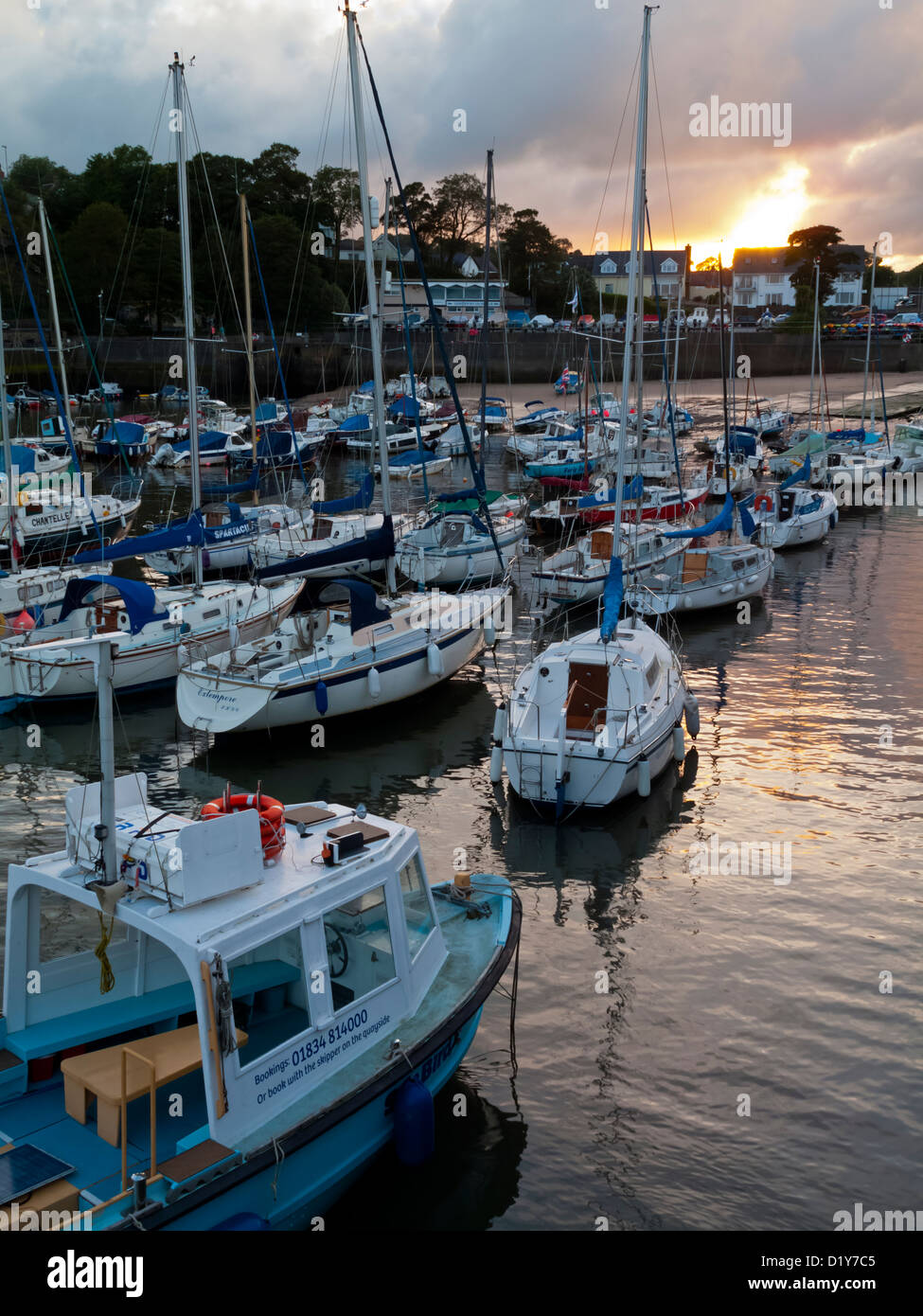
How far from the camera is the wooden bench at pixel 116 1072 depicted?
293 inches

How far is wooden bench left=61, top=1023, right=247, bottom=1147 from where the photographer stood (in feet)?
24.4

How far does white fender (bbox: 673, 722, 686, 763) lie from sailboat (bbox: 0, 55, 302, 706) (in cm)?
837

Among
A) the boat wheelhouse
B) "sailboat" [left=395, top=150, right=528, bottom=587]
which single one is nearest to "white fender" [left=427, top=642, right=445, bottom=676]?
"sailboat" [left=395, top=150, right=528, bottom=587]

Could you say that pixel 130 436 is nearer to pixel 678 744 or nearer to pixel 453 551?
pixel 453 551

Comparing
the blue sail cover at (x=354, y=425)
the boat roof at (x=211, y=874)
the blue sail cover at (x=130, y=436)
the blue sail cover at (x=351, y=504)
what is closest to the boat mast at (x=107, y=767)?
the boat roof at (x=211, y=874)

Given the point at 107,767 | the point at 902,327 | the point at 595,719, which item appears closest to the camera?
the point at 107,767

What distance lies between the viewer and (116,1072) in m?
7.63

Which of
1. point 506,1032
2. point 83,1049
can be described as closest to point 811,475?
point 506,1032

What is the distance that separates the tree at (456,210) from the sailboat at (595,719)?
356 ft

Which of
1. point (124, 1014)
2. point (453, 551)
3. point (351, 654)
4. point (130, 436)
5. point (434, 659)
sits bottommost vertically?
point (124, 1014)

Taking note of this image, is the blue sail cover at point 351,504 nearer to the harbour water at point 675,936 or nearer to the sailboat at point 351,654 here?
the harbour water at point 675,936

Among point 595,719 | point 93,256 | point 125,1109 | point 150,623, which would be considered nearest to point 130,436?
point 93,256

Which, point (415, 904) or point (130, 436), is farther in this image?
point (130, 436)

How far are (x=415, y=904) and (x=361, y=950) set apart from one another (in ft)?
2.49
